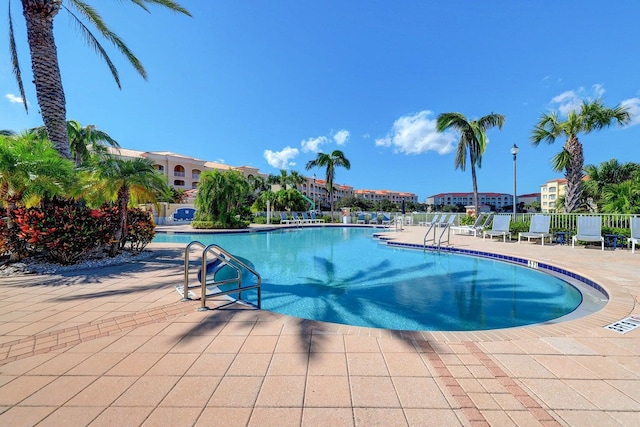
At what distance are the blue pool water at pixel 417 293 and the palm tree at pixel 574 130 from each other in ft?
30.8

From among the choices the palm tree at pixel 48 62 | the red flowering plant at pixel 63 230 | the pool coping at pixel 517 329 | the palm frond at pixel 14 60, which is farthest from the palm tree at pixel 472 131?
the palm frond at pixel 14 60

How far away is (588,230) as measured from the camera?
9.17m

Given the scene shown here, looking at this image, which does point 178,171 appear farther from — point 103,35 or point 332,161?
point 103,35

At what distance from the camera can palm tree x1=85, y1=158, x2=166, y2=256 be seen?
6770mm

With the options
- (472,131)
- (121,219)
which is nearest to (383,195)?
(472,131)

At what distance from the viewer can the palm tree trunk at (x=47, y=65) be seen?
21.3ft

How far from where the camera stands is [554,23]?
11.2 m

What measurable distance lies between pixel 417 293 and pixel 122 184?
773 cm

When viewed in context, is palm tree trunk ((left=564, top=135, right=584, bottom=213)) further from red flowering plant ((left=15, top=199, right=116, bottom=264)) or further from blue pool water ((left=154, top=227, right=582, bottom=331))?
red flowering plant ((left=15, top=199, right=116, bottom=264))

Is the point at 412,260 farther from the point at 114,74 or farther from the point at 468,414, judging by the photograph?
the point at 114,74

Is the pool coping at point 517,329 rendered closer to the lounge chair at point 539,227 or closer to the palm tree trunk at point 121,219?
the palm tree trunk at point 121,219

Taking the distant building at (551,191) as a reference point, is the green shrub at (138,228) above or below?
below

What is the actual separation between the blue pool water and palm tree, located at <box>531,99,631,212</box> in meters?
9.39

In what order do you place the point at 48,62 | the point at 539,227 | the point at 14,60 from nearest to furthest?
the point at 48,62
the point at 14,60
the point at 539,227
